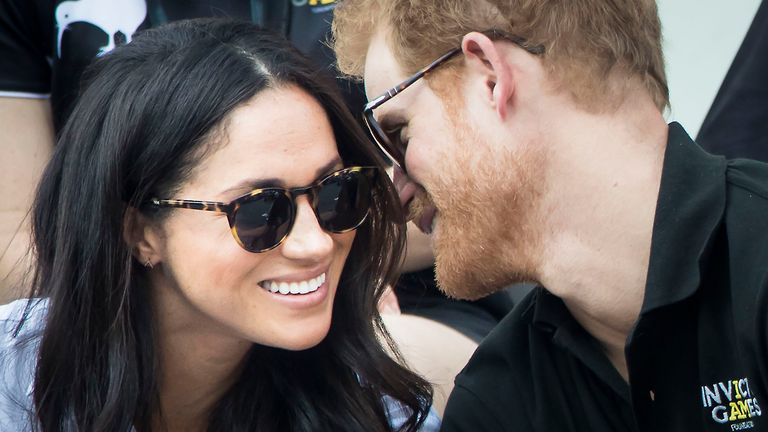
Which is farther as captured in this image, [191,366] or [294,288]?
[191,366]

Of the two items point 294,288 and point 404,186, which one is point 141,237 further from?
point 404,186

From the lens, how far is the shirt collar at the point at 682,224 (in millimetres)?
1900

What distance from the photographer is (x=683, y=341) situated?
1970 mm

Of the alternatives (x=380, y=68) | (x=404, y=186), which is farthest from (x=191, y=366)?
(x=380, y=68)

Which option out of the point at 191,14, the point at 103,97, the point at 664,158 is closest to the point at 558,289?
the point at 664,158

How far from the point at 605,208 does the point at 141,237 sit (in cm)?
87

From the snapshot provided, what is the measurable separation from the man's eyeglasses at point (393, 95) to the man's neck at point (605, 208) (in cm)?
17

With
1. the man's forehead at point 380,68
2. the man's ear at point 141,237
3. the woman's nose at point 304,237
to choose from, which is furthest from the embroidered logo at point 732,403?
the man's ear at point 141,237

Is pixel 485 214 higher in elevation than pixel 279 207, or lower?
lower

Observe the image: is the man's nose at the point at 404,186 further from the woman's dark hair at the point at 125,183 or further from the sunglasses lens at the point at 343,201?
the sunglasses lens at the point at 343,201

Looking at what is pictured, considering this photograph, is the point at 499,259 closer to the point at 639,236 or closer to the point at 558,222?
the point at 558,222

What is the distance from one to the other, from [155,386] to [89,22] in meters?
1.11

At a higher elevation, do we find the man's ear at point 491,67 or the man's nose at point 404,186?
the man's ear at point 491,67

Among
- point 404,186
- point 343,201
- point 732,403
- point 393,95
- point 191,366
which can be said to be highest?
point 393,95
